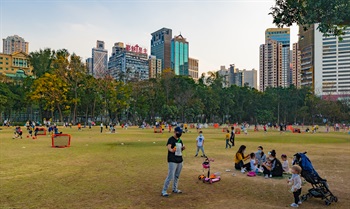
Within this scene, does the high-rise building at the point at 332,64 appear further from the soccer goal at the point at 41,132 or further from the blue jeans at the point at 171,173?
the blue jeans at the point at 171,173

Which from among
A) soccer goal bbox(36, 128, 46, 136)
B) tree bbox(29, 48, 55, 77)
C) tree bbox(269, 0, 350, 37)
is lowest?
soccer goal bbox(36, 128, 46, 136)

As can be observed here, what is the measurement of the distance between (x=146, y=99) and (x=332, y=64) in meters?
122

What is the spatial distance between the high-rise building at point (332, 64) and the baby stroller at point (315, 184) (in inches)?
6409

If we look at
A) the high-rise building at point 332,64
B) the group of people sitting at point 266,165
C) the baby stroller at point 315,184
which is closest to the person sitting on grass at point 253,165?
the group of people sitting at point 266,165

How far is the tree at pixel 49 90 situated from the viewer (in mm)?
64750

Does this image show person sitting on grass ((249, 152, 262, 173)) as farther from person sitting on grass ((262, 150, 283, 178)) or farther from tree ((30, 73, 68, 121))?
tree ((30, 73, 68, 121))

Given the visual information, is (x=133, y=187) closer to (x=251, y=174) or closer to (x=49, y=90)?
(x=251, y=174)

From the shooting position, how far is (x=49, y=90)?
65500mm

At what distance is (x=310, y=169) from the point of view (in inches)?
344

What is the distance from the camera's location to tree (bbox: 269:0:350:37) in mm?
8625

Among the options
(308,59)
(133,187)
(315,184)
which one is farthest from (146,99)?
(308,59)

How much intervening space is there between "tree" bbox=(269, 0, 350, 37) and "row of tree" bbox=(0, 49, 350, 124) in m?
63.9

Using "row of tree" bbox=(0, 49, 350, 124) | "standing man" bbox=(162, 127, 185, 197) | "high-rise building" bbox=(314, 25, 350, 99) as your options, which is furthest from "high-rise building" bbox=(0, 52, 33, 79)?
"high-rise building" bbox=(314, 25, 350, 99)

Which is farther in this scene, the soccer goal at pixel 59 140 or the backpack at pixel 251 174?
the soccer goal at pixel 59 140
